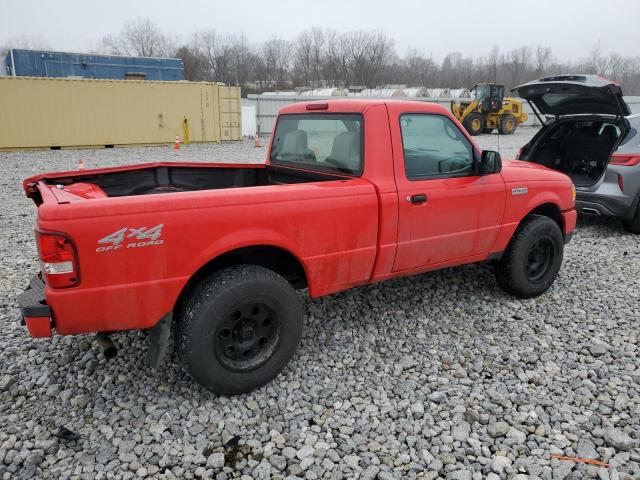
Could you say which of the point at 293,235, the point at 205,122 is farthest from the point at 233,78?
the point at 293,235

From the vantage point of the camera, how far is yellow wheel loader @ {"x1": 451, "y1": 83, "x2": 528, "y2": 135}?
2436cm

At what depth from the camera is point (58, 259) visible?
252cm

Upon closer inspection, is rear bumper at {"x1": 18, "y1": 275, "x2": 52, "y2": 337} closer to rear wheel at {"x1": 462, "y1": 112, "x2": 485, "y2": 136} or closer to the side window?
the side window

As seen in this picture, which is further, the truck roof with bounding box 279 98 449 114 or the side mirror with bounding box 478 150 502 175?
the side mirror with bounding box 478 150 502 175

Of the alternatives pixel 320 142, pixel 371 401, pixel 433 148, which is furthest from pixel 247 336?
pixel 433 148

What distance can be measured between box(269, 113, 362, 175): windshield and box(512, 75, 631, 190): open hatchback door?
3.68m

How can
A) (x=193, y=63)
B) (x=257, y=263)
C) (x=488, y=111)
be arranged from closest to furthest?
(x=257, y=263) → (x=488, y=111) → (x=193, y=63)

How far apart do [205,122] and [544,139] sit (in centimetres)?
1585

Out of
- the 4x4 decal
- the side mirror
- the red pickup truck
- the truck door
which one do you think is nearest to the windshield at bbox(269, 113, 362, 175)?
the red pickup truck

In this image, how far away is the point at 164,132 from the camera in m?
20.0

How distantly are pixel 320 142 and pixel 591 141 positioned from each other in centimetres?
567

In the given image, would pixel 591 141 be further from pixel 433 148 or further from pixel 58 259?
pixel 58 259

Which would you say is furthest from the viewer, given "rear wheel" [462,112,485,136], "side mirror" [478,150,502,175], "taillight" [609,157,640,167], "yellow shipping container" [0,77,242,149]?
"rear wheel" [462,112,485,136]

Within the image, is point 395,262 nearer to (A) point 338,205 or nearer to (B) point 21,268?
(A) point 338,205
